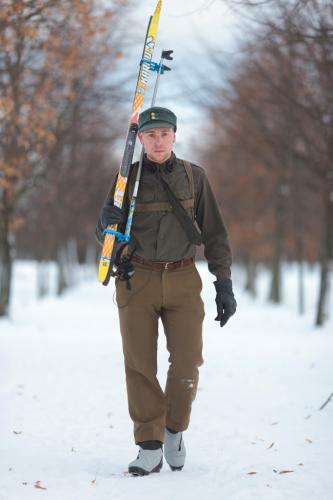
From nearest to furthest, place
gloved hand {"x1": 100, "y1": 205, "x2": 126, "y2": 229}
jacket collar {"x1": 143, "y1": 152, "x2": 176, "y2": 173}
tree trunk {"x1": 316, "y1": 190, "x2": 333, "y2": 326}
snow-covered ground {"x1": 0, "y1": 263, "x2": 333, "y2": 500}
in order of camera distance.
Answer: snow-covered ground {"x1": 0, "y1": 263, "x2": 333, "y2": 500} < gloved hand {"x1": 100, "y1": 205, "x2": 126, "y2": 229} < jacket collar {"x1": 143, "y1": 152, "x2": 176, "y2": 173} < tree trunk {"x1": 316, "y1": 190, "x2": 333, "y2": 326}

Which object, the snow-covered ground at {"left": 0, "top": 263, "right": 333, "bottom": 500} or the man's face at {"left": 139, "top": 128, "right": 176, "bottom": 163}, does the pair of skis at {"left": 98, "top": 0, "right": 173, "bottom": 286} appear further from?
the snow-covered ground at {"left": 0, "top": 263, "right": 333, "bottom": 500}

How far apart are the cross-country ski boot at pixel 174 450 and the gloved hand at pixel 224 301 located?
77cm

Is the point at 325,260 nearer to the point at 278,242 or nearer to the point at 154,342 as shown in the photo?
the point at 278,242

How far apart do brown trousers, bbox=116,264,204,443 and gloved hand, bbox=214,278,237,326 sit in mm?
145

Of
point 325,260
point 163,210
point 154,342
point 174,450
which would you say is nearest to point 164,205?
point 163,210

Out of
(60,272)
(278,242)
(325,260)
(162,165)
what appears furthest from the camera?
(60,272)

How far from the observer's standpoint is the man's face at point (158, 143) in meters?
3.85

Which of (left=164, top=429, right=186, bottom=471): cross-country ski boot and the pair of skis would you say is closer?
the pair of skis

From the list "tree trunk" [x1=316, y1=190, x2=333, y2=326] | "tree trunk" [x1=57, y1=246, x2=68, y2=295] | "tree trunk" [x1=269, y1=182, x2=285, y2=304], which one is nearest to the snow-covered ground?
"tree trunk" [x1=316, y1=190, x2=333, y2=326]

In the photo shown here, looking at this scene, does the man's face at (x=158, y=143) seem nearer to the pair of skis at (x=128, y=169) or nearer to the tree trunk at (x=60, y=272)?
the pair of skis at (x=128, y=169)

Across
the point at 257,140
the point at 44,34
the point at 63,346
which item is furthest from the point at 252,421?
the point at 257,140

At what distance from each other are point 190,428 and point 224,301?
1.81 meters

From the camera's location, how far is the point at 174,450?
397cm

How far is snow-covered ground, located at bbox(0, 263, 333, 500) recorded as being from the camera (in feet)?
12.0
